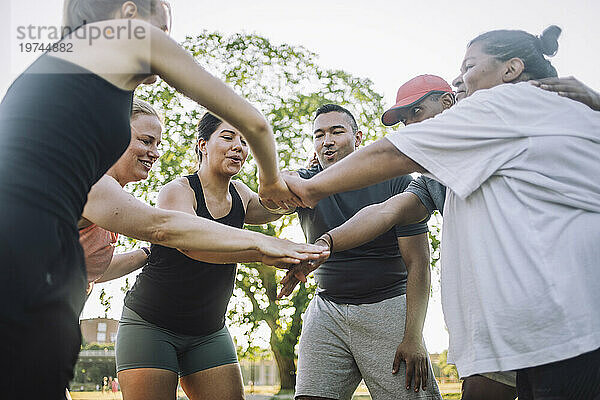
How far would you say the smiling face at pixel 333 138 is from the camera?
4211mm

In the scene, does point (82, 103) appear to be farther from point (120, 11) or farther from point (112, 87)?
point (120, 11)

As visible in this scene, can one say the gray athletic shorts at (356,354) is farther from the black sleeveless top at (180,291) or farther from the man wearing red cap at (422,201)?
the black sleeveless top at (180,291)

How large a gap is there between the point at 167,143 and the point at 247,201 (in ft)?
31.9

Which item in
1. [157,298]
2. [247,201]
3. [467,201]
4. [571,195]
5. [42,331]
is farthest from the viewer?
[247,201]

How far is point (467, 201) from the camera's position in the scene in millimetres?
2123

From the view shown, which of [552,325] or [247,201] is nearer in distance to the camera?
[552,325]

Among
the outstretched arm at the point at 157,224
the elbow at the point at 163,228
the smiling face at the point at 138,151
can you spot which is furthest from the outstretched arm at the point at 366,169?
the smiling face at the point at 138,151

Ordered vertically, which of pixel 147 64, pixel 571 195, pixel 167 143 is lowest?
pixel 571 195

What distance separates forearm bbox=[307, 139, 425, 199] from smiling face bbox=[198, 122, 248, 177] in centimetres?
115

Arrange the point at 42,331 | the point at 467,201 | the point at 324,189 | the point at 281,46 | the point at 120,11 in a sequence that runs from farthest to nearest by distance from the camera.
A: the point at 281,46, the point at 324,189, the point at 467,201, the point at 120,11, the point at 42,331

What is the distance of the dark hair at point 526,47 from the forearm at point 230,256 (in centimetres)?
133

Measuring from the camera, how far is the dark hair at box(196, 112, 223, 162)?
381cm

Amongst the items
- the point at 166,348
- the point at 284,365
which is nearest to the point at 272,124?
the point at 284,365

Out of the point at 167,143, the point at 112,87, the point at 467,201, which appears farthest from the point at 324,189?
the point at 167,143
